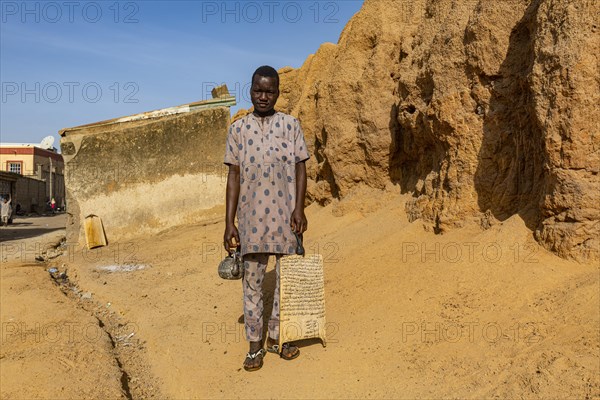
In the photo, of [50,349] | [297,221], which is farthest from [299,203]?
[50,349]

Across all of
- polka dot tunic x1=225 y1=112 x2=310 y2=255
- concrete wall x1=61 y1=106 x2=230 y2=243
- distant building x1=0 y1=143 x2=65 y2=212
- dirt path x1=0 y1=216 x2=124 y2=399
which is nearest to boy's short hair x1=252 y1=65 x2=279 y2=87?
polka dot tunic x1=225 y1=112 x2=310 y2=255

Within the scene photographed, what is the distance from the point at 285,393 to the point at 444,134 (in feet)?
9.01

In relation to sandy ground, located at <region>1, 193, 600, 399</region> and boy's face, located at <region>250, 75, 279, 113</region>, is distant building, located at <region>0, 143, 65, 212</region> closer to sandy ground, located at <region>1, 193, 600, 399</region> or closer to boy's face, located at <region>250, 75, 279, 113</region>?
sandy ground, located at <region>1, 193, 600, 399</region>

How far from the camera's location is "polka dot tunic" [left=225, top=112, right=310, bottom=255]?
10.8 ft

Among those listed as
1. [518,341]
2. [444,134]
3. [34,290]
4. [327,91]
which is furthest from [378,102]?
[34,290]

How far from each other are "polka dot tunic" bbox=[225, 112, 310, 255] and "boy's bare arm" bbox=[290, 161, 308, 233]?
0.03m

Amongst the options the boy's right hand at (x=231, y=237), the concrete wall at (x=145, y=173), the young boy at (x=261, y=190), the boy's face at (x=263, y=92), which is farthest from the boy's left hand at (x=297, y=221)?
the concrete wall at (x=145, y=173)

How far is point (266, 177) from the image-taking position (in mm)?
3303

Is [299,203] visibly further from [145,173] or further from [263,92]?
[145,173]

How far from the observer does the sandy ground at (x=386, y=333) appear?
273 centimetres

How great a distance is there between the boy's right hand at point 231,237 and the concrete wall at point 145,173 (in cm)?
654

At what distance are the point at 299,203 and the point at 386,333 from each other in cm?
104

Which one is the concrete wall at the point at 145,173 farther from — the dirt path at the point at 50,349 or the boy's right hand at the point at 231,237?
the boy's right hand at the point at 231,237

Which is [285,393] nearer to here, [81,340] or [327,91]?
[81,340]
